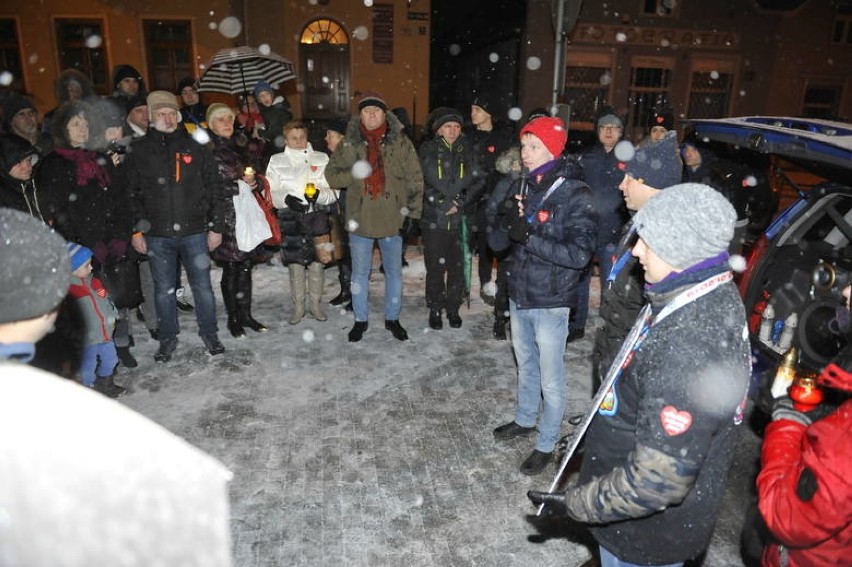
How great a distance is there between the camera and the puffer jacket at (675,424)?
5.94 feet

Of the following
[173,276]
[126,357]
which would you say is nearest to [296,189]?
[173,276]

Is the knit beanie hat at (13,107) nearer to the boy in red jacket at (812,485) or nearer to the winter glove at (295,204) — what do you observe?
the winter glove at (295,204)

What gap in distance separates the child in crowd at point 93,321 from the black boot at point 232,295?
4.61 ft

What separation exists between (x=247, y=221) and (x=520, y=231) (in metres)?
3.30

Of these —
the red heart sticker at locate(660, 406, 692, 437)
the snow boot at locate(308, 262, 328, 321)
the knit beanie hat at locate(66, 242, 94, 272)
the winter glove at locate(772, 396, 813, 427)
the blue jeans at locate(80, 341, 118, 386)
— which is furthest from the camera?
the snow boot at locate(308, 262, 328, 321)

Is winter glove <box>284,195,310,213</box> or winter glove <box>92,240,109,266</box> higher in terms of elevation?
winter glove <box>284,195,310,213</box>

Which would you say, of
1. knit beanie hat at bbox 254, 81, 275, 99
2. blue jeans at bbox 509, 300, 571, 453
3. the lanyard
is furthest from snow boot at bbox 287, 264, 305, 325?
the lanyard

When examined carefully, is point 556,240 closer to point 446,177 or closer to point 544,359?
point 544,359

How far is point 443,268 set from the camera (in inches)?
260

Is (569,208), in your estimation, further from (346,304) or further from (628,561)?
(346,304)

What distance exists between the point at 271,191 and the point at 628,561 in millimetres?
5290

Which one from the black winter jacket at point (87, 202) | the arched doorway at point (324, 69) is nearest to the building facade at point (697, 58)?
the arched doorway at point (324, 69)

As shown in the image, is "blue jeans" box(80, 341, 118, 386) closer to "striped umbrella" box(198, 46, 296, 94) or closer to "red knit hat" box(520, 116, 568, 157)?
"red knit hat" box(520, 116, 568, 157)

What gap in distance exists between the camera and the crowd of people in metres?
1.84
